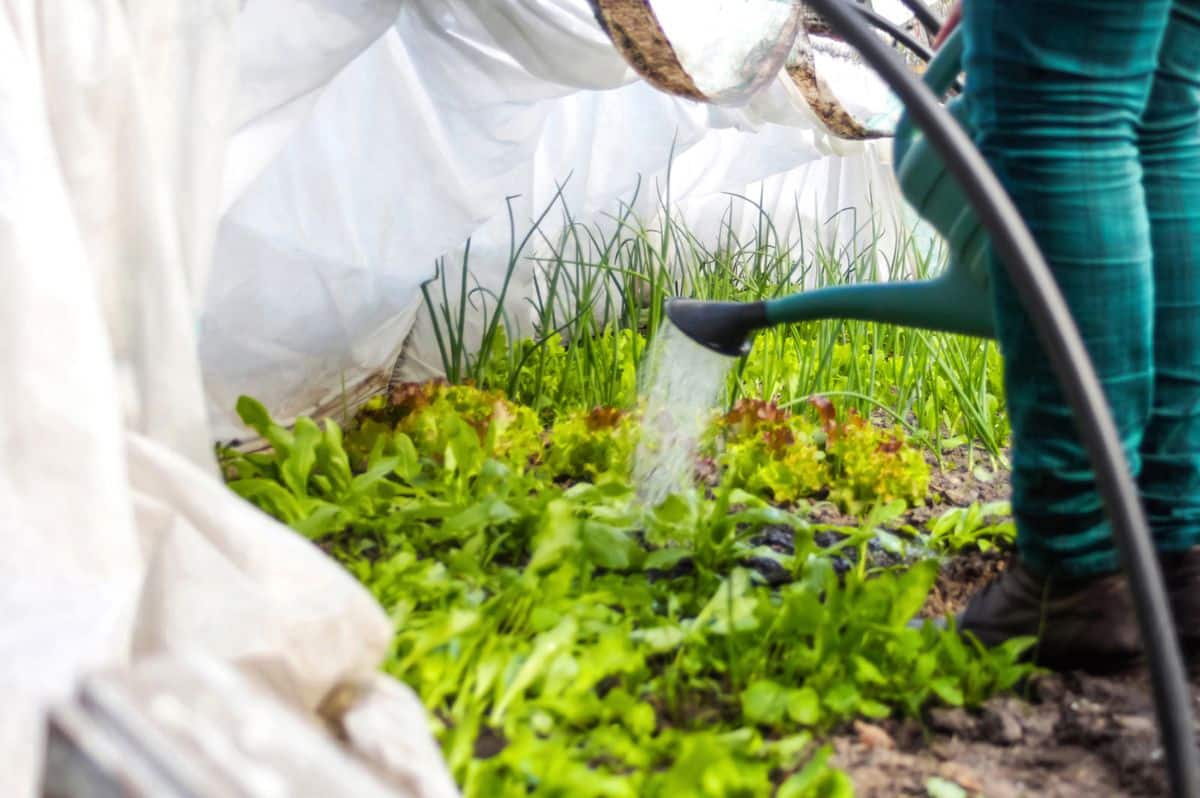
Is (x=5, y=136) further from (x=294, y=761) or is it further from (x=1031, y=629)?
(x=1031, y=629)

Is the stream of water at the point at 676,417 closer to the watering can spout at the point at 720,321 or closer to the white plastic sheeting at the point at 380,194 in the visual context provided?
the watering can spout at the point at 720,321

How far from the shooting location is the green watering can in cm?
89

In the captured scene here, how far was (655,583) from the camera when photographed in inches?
46.1

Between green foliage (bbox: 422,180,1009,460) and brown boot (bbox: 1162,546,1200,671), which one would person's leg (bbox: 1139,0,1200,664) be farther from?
green foliage (bbox: 422,180,1009,460)

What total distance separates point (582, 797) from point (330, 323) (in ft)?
3.57

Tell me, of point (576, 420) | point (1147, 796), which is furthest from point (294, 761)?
point (576, 420)

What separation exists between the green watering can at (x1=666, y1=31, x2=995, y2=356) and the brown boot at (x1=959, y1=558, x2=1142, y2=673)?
0.24 m

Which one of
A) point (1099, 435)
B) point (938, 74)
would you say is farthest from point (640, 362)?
point (1099, 435)

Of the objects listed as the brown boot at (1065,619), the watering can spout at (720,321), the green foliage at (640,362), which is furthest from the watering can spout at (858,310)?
the green foliage at (640,362)

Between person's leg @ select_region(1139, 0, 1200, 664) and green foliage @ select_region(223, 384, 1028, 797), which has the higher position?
person's leg @ select_region(1139, 0, 1200, 664)

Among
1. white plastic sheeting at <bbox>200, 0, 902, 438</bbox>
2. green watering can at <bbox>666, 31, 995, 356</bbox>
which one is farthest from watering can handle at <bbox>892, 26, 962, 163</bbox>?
white plastic sheeting at <bbox>200, 0, 902, 438</bbox>

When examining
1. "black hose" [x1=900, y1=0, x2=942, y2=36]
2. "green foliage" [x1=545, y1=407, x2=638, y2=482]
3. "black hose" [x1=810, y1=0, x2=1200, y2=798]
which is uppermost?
"black hose" [x1=900, y1=0, x2=942, y2=36]

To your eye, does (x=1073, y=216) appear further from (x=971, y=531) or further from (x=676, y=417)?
(x=676, y=417)

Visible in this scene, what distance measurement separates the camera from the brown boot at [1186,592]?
3.11 ft
